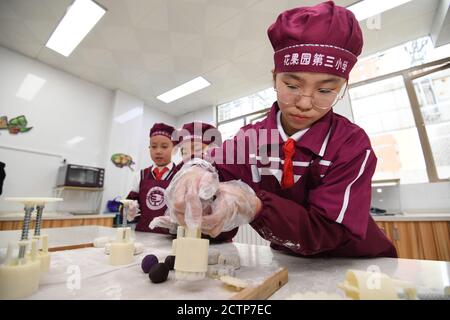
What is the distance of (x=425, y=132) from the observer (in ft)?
9.07

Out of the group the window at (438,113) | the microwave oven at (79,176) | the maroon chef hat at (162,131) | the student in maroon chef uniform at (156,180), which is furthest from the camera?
the microwave oven at (79,176)

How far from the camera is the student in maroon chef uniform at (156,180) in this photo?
1582 mm

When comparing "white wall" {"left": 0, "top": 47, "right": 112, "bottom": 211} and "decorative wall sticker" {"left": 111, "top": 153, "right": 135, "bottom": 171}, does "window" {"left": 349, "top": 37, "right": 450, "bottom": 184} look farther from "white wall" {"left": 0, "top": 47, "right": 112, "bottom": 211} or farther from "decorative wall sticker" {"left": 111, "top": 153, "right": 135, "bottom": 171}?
"white wall" {"left": 0, "top": 47, "right": 112, "bottom": 211}

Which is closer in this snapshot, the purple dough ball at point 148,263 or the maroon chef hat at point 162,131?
the purple dough ball at point 148,263

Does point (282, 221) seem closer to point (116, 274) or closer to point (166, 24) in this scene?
point (116, 274)

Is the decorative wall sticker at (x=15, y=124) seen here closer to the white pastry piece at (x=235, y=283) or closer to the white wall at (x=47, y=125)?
the white wall at (x=47, y=125)

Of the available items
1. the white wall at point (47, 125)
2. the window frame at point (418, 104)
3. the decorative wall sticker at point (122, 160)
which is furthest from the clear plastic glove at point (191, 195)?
the decorative wall sticker at point (122, 160)

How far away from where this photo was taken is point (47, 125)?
331 cm

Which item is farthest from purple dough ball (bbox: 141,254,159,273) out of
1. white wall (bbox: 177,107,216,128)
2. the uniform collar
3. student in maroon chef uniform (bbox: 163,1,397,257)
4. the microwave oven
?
white wall (bbox: 177,107,216,128)

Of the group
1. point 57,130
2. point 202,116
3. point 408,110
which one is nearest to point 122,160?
point 57,130

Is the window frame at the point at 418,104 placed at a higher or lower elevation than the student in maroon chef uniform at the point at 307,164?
higher

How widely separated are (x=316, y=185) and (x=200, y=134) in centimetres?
114

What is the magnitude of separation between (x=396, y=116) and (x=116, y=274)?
361 centimetres
